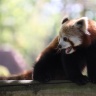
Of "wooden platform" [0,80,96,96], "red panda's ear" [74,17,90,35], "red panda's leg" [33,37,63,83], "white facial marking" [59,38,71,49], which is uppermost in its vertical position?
"red panda's ear" [74,17,90,35]

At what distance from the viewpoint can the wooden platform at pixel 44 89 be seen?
4.71m

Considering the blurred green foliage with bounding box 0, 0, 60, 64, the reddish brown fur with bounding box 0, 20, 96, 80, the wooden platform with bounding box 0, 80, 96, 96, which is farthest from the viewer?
the blurred green foliage with bounding box 0, 0, 60, 64

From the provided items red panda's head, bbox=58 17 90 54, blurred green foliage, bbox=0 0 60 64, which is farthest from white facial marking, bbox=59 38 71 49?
blurred green foliage, bbox=0 0 60 64

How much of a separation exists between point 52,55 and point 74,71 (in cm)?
42

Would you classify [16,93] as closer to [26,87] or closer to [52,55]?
[26,87]

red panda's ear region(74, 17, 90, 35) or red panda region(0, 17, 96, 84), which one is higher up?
red panda's ear region(74, 17, 90, 35)

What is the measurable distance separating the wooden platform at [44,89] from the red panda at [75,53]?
8cm

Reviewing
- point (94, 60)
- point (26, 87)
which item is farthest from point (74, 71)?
point (26, 87)

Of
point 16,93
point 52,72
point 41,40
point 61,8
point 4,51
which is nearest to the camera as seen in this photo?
point 16,93

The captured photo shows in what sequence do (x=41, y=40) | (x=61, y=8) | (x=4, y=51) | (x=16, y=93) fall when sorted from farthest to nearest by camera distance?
(x=41, y=40), (x=61, y=8), (x=4, y=51), (x=16, y=93)

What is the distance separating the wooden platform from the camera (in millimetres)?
4707

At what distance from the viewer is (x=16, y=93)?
475 centimetres

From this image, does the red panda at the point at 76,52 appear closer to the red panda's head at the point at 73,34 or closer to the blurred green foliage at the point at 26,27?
the red panda's head at the point at 73,34

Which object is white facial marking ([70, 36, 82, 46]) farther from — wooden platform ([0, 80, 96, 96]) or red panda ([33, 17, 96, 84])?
wooden platform ([0, 80, 96, 96])
